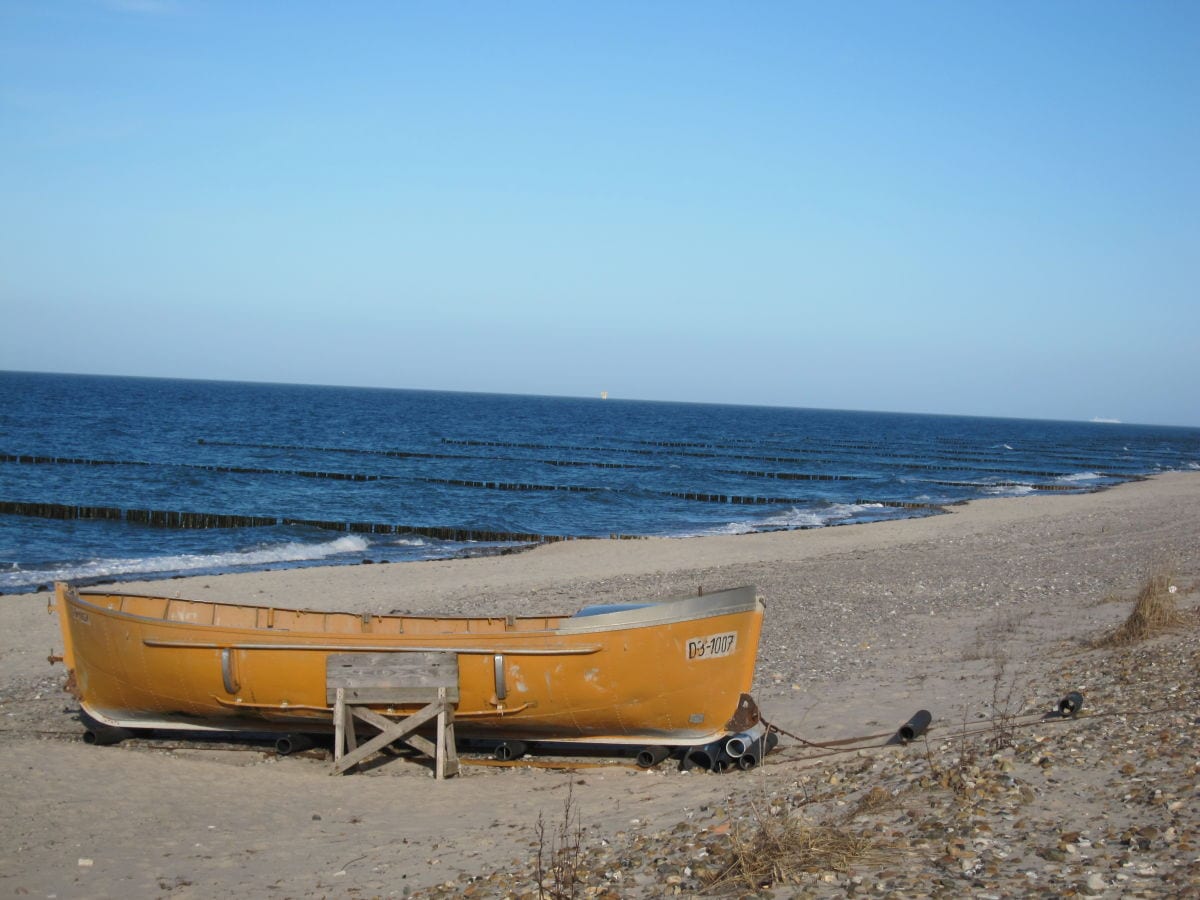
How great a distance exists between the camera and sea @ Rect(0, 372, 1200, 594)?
97.6 ft

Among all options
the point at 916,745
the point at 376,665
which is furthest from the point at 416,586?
the point at 916,745

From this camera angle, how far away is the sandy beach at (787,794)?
6477mm

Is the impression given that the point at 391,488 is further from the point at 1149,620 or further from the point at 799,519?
the point at 1149,620

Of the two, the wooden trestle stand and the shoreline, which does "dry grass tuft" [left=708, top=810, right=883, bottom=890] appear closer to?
the wooden trestle stand

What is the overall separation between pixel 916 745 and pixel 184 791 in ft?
21.4

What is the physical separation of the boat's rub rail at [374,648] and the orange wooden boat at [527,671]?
0.03 feet

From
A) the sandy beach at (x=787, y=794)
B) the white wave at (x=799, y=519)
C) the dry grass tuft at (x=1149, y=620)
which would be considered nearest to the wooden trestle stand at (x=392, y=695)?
the sandy beach at (x=787, y=794)

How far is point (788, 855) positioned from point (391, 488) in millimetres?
40500

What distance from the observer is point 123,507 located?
34875 millimetres

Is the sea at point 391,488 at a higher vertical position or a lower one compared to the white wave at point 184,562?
higher

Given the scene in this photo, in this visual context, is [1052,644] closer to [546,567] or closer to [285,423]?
[546,567]

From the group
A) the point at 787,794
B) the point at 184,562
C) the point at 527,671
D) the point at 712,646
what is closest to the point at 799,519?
the point at 184,562

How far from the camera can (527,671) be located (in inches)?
406

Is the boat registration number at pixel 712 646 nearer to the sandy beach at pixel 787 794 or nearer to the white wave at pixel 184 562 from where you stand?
the sandy beach at pixel 787 794
